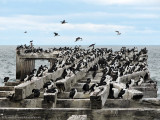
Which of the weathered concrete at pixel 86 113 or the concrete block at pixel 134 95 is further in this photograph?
the concrete block at pixel 134 95

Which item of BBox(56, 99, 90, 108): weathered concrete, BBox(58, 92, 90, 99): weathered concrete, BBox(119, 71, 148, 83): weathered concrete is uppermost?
BBox(56, 99, 90, 108): weathered concrete

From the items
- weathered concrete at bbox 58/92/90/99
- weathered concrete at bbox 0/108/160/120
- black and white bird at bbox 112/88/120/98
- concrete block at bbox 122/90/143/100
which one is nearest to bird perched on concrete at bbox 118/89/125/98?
black and white bird at bbox 112/88/120/98

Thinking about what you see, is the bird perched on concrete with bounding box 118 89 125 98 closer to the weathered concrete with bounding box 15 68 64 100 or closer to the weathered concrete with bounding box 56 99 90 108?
the weathered concrete with bounding box 56 99 90 108

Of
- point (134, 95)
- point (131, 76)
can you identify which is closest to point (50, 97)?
point (134, 95)

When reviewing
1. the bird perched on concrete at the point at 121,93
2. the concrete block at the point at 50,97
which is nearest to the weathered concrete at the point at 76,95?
the bird perched on concrete at the point at 121,93

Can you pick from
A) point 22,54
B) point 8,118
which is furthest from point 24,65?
point 8,118

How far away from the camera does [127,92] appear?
1898 centimetres

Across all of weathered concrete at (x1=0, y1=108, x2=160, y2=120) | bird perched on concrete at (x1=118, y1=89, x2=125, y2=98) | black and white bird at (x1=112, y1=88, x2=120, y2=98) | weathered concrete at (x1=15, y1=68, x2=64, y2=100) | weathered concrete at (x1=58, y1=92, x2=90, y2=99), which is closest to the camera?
weathered concrete at (x1=0, y1=108, x2=160, y2=120)

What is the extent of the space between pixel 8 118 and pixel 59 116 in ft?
6.32

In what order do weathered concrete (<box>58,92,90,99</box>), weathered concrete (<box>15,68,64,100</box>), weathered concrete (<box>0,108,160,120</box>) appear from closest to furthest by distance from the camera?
weathered concrete (<box>0,108,160,120</box>) → weathered concrete (<box>15,68,64,100</box>) → weathered concrete (<box>58,92,90,99</box>)

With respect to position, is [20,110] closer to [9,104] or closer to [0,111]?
[0,111]

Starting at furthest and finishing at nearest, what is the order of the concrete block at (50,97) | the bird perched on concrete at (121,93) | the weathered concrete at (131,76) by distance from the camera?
the weathered concrete at (131,76), the bird perched on concrete at (121,93), the concrete block at (50,97)

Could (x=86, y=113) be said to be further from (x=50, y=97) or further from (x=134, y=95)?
(x=134, y=95)

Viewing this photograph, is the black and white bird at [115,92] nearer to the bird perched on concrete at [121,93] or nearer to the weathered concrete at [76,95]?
the bird perched on concrete at [121,93]
